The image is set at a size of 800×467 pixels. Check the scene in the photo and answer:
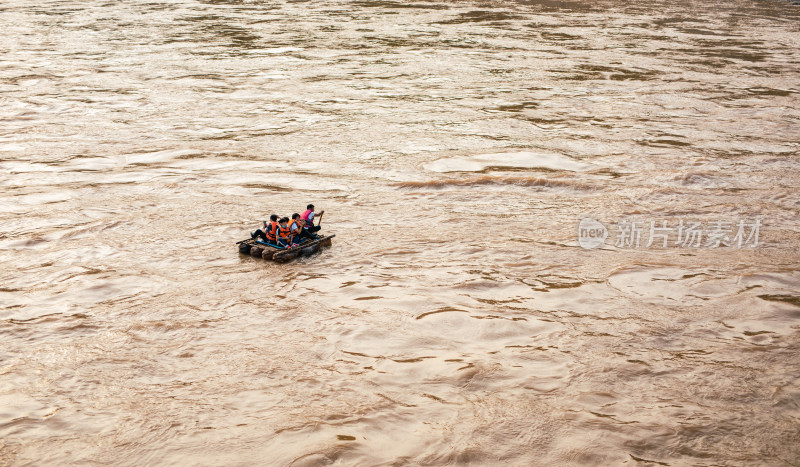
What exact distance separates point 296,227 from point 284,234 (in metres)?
0.14

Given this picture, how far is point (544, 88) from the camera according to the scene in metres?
16.3

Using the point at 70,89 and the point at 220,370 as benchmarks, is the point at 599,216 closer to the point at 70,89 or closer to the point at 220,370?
the point at 220,370

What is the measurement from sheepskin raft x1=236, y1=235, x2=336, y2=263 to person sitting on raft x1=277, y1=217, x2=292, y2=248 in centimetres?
7

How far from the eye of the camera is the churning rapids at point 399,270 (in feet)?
18.9

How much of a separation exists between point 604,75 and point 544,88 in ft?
6.38

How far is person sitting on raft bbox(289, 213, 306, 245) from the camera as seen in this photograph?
823 centimetres

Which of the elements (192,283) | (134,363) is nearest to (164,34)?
(192,283)

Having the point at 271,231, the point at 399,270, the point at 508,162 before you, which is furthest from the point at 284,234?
the point at 508,162

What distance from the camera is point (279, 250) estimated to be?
27.1 feet

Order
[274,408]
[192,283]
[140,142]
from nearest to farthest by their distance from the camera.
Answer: [274,408], [192,283], [140,142]

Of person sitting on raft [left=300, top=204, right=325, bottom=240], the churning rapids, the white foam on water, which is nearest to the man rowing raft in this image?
person sitting on raft [left=300, top=204, right=325, bottom=240]

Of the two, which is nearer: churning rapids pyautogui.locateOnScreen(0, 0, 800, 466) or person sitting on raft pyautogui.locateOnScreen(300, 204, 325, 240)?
churning rapids pyautogui.locateOnScreen(0, 0, 800, 466)

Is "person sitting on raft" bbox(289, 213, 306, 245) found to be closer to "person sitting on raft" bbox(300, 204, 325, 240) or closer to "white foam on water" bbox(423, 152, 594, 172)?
"person sitting on raft" bbox(300, 204, 325, 240)

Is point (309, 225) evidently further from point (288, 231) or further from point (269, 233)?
point (269, 233)
